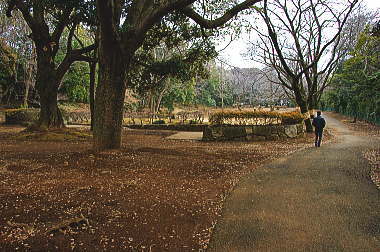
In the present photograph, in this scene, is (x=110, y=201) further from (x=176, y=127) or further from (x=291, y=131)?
(x=176, y=127)

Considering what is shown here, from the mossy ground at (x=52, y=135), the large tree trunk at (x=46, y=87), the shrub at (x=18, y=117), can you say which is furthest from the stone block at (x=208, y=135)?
the shrub at (x=18, y=117)

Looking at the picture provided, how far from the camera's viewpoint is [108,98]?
6988 millimetres

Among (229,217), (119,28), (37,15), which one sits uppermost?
(37,15)

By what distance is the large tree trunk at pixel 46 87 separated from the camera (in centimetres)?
1172

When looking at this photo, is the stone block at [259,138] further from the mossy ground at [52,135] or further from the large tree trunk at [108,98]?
the mossy ground at [52,135]

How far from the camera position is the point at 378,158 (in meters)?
7.69

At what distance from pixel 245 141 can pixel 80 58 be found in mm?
7508

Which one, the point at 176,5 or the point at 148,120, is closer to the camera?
the point at 176,5

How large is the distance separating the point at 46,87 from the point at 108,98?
6.19 metres

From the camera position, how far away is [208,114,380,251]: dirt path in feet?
9.05

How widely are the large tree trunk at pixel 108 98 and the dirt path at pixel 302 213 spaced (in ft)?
11.7

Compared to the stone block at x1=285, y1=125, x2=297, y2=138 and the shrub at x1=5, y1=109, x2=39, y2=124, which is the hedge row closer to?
the stone block at x1=285, y1=125, x2=297, y2=138

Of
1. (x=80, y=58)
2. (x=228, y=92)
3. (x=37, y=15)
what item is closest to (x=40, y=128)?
(x=80, y=58)

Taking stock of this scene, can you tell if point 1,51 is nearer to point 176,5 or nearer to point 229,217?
point 176,5
